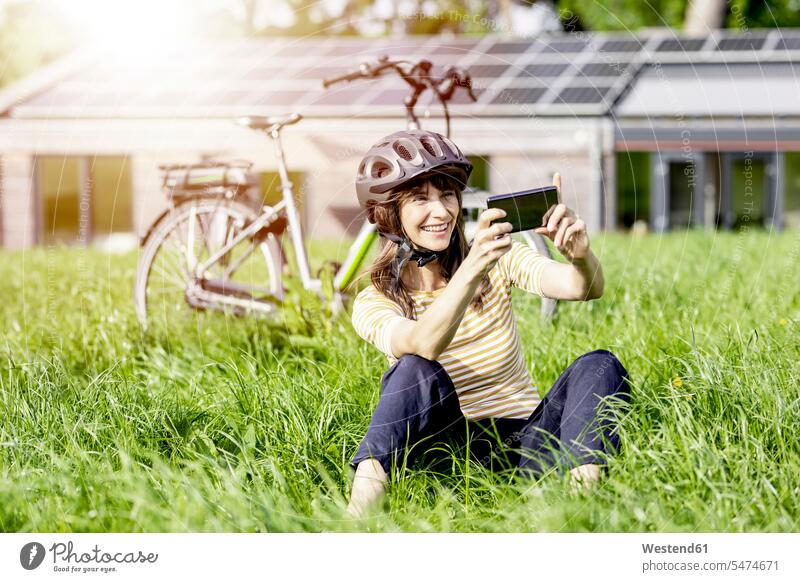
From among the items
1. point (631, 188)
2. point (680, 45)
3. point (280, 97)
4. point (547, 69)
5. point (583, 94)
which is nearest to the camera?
point (280, 97)

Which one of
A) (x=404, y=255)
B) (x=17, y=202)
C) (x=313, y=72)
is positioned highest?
(x=404, y=255)

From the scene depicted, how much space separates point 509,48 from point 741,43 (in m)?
3.68

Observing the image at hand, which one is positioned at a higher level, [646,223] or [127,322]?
[127,322]

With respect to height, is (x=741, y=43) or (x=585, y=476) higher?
(x=585, y=476)

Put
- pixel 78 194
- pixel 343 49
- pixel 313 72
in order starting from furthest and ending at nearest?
pixel 78 194 < pixel 343 49 < pixel 313 72

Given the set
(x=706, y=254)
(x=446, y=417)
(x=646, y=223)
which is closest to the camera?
(x=446, y=417)

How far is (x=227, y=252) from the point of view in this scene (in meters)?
3.45

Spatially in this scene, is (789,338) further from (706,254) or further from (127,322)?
(706,254)

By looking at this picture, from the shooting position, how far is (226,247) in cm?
337

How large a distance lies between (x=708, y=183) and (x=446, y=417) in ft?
36.5

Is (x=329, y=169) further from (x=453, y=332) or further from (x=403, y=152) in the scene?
(x=453, y=332)

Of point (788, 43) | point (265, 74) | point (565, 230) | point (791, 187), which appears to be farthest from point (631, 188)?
point (565, 230)

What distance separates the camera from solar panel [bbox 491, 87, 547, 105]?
745 cm
